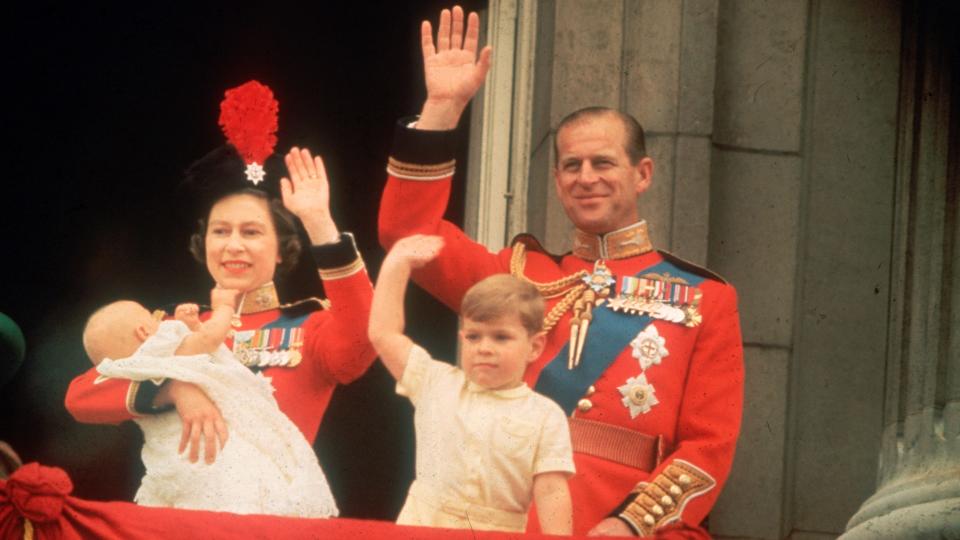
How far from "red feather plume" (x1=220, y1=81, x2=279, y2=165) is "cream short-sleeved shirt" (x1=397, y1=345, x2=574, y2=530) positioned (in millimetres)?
1093

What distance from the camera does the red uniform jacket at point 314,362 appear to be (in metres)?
9.62

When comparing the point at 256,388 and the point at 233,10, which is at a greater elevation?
the point at 233,10

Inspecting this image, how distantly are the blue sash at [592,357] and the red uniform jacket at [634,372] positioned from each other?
0.05 feet

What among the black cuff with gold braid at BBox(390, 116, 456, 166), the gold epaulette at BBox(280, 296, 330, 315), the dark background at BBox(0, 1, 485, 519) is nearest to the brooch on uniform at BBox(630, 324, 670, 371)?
the dark background at BBox(0, 1, 485, 519)

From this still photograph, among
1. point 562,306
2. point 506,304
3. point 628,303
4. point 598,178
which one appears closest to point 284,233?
point 506,304

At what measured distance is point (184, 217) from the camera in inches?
394

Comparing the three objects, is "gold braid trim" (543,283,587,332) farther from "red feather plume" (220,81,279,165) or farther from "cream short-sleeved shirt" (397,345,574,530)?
"red feather plume" (220,81,279,165)

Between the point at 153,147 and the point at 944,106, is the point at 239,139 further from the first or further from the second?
the point at 944,106

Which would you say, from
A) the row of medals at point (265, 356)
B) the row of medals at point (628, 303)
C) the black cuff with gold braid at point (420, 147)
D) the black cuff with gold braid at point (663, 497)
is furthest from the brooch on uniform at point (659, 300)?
the row of medals at point (265, 356)

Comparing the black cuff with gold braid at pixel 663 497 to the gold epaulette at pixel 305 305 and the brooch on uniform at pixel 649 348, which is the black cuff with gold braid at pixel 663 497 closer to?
the brooch on uniform at pixel 649 348

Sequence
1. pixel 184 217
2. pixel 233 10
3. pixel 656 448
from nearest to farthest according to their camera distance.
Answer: pixel 656 448, pixel 184 217, pixel 233 10

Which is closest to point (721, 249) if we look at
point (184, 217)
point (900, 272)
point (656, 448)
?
point (900, 272)

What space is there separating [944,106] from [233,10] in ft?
10.0

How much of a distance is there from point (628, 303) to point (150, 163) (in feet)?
6.97
